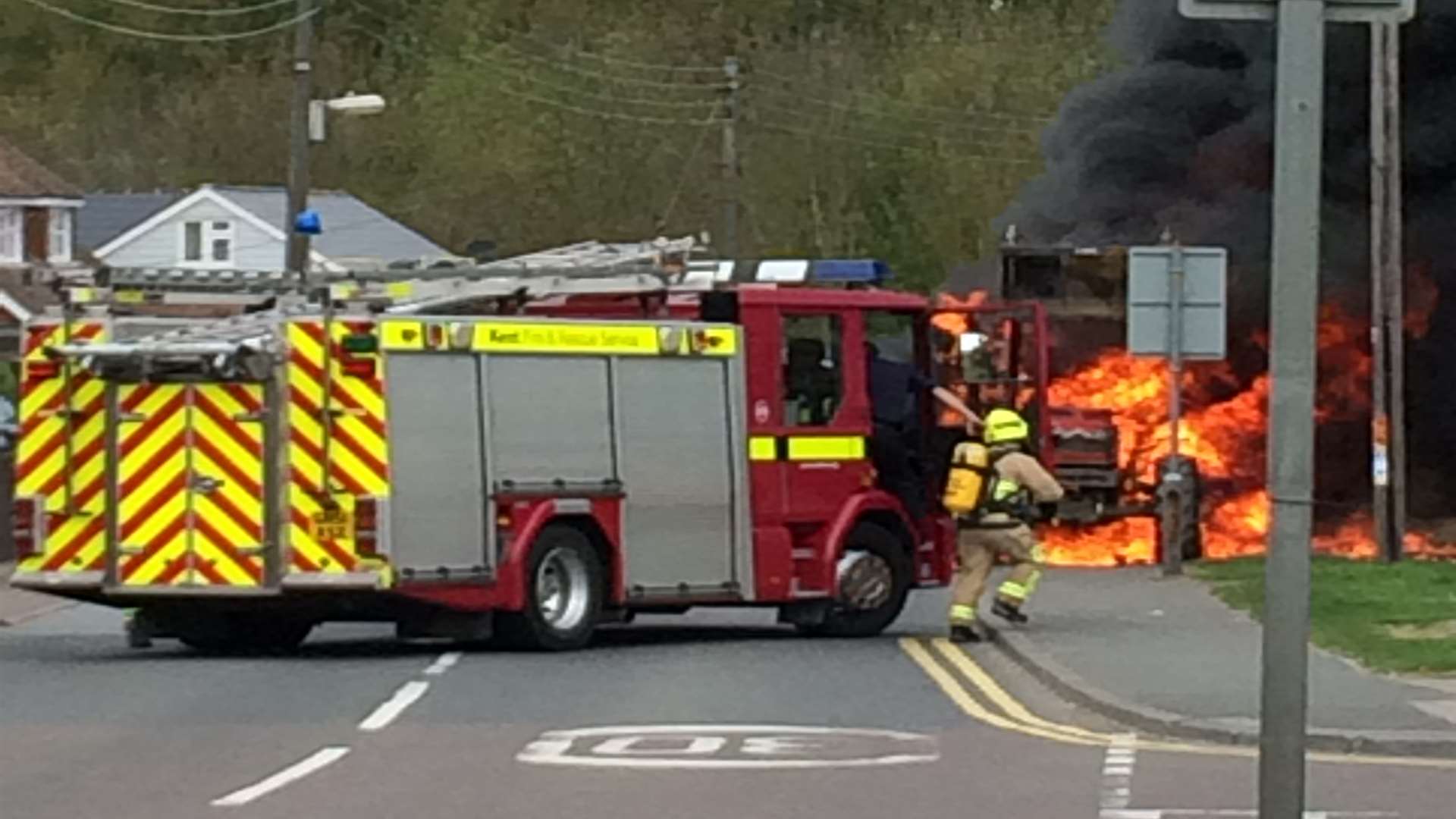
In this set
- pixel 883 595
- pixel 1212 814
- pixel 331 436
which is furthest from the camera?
pixel 883 595

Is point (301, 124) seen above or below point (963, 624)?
above

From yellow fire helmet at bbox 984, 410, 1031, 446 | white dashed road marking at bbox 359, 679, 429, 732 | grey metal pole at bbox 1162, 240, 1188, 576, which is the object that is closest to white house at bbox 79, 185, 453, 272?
grey metal pole at bbox 1162, 240, 1188, 576

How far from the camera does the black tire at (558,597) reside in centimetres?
1991

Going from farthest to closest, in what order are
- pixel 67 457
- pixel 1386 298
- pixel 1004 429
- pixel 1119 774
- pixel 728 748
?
pixel 1386 298 → pixel 1004 429 → pixel 67 457 → pixel 728 748 → pixel 1119 774

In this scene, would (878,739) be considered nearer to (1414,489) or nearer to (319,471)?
(319,471)

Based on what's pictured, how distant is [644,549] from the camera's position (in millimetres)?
20641

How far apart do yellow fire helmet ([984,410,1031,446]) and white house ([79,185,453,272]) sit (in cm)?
4032

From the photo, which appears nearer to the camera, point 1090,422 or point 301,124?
point 1090,422

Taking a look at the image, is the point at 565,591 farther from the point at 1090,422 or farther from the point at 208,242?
the point at 208,242

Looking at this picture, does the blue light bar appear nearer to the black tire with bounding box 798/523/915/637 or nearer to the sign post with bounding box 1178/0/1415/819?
the black tire with bounding box 798/523/915/637

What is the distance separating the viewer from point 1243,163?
39562 mm

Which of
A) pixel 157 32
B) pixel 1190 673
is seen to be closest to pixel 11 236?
pixel 157 32

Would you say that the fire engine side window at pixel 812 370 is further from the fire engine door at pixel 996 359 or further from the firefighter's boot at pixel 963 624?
the firefighter's boot at pixel 963 624

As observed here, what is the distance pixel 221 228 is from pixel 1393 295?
36.8 metres
